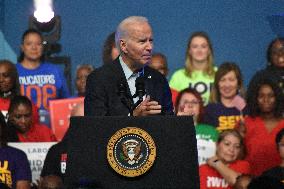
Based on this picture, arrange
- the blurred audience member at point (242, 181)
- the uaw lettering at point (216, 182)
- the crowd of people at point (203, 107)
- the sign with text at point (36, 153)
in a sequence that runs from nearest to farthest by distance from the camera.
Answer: the blurred audience member at point (242, 181), the crowd of people at point (203, 107), the uaw lettering at point (216, 182), the sign with text at point (36, 153)

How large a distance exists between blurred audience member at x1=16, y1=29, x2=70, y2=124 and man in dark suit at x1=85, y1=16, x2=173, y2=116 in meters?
3.69

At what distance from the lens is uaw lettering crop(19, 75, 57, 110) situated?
6.84m

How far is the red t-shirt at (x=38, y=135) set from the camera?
646cm

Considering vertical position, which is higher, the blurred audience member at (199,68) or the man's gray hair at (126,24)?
the blurred audience member at (199,68)

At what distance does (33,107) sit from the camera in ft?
21.8

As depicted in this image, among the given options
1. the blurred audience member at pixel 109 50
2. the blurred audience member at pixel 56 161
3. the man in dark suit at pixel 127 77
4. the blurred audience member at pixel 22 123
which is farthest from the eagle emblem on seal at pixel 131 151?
the blurred audience member at pixel 109 50

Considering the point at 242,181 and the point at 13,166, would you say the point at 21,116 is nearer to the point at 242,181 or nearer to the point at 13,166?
the point at 13,166

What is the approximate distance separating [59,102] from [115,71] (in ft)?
12.0

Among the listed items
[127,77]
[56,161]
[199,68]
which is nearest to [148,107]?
[127,77]

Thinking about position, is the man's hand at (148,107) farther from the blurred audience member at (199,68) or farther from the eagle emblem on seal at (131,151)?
the blurred audience member at (199,68)

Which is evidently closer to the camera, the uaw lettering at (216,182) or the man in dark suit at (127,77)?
the man in dark suit at (127,77)

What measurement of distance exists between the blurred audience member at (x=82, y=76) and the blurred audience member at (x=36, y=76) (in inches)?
8.1

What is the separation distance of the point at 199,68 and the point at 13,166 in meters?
2.11

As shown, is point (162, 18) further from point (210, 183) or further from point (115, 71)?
point (115, 71)
